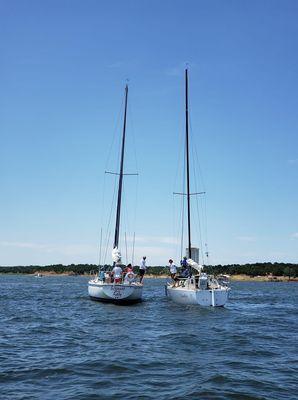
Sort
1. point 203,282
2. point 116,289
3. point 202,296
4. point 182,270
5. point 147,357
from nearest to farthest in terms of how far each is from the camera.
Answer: point 147,357 < point 202,296 < point 203,282 < point 116,289 < point 182,270

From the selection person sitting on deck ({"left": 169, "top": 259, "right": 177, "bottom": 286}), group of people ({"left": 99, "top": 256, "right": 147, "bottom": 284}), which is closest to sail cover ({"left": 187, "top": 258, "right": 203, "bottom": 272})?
person sitting on deck ({"left": 169, "top": 259, "right": 177, "bottom": 286})

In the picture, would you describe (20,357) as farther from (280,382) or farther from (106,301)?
(106,301)

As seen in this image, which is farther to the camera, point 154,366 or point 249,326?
point 249,326

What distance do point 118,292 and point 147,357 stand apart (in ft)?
60.9

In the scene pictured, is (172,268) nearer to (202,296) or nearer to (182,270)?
(182,270)

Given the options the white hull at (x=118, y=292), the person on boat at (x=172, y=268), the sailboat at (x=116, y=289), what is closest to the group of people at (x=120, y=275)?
the sailboat at (x=116, y=289)

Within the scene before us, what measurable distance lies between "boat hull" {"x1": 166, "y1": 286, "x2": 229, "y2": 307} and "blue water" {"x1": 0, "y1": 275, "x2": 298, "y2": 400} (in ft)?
14.0

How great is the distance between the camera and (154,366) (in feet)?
49.7

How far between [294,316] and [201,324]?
993 centimetres

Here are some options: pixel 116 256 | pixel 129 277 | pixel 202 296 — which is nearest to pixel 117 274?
pixel 129 277

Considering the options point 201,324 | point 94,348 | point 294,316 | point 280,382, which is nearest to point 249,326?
point 201,324

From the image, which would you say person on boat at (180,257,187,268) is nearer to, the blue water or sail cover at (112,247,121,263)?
sail cover at (112,247,121,263)

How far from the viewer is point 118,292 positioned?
115ft

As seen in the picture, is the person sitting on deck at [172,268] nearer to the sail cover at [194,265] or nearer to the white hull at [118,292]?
the sail cover at [194,265]
